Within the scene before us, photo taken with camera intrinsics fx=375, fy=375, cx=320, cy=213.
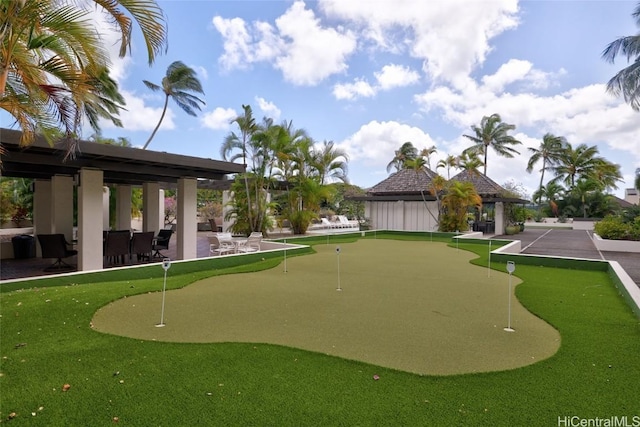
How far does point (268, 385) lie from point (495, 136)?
37094 millimetres

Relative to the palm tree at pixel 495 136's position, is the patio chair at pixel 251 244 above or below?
below

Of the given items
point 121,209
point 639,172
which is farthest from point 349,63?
point 639,172

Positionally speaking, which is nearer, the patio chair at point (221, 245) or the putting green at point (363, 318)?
the putting green at point (363, 318)

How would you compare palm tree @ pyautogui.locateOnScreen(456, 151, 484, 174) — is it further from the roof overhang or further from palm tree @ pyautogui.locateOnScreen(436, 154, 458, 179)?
the roof overhang

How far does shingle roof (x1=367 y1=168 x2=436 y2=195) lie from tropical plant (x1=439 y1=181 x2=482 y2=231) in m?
3.07

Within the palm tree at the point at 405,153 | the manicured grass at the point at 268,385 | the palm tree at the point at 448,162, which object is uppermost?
the palm tree at the point at 405,153

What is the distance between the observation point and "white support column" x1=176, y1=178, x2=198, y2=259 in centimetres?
1115

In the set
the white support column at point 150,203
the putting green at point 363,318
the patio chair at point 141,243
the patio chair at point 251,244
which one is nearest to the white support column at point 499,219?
the putting green at point 363,318

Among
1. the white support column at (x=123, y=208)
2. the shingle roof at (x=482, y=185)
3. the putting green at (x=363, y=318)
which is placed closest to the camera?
the putting green at (x=363, y=318)

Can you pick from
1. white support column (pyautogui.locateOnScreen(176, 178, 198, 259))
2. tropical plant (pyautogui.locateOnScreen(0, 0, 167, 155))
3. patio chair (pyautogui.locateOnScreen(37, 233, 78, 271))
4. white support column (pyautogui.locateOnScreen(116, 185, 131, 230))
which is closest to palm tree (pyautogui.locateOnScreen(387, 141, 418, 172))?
white support column (pyautogui.locateOnScreen(116, 185, 131, 230))

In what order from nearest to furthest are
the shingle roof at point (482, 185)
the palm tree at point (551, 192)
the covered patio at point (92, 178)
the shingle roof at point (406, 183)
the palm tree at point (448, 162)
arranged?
1. the covered patio at point (92, 178)
2. the palm tree at point (448, 162)
3. the shingle roof at point (482, 185)
4. the shingle roof at point (406, 183)
5. the palm tree at point (551, 192)

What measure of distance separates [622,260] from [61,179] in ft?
59.6

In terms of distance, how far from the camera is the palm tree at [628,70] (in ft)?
47.0

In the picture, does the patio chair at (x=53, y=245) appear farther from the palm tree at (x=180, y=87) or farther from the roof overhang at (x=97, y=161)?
the palm tree at (x=180, y=87)
